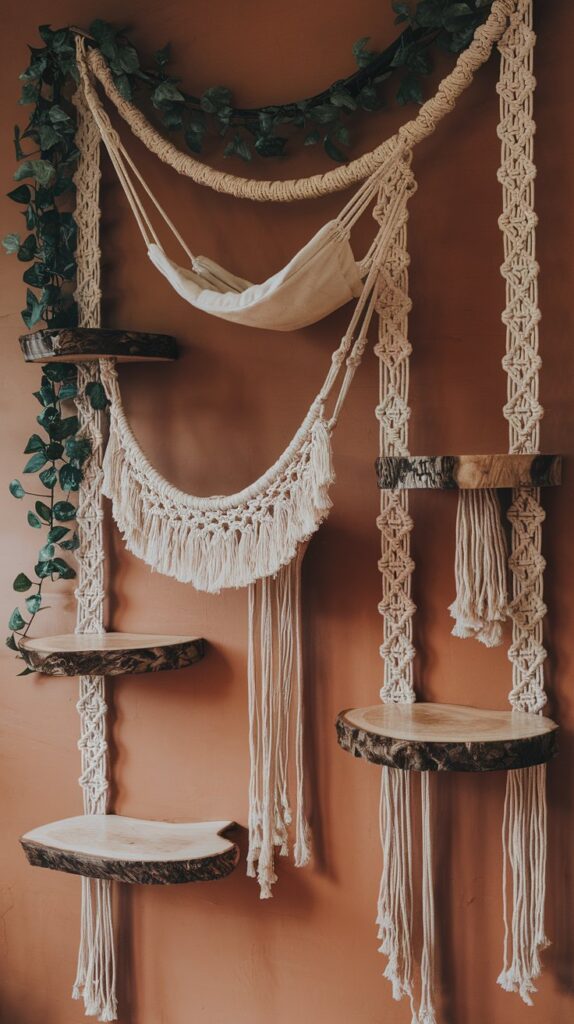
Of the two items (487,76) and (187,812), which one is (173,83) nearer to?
(487,76)

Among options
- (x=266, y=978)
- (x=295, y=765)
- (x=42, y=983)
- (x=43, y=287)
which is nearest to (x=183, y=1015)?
(x=266, y=978)

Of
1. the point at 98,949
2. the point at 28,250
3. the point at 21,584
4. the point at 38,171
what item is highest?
the point at 38,171

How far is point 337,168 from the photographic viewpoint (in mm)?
1486

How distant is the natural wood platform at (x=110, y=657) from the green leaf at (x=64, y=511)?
247 mm

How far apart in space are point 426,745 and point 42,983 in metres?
1.03

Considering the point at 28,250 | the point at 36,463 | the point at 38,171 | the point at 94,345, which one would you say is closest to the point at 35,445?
the point at 36,463

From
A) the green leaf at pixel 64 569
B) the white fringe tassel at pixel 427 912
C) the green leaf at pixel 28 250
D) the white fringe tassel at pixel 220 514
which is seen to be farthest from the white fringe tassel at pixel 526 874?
the green leaf at pixel 28 250

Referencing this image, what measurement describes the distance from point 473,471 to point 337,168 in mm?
570

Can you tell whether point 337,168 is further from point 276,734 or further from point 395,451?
point 276,734

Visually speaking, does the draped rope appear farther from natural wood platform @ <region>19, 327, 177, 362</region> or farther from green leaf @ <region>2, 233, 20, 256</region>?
green leaf @ <region>2, 233, 20, 256</region>

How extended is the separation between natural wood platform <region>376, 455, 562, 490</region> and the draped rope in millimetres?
93

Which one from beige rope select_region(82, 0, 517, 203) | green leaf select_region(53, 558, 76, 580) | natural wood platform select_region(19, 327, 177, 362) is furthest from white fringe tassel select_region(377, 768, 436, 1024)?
beige rope select_region(82, 0, 517, 203)

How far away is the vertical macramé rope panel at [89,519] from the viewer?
170cm

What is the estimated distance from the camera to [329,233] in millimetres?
1304
